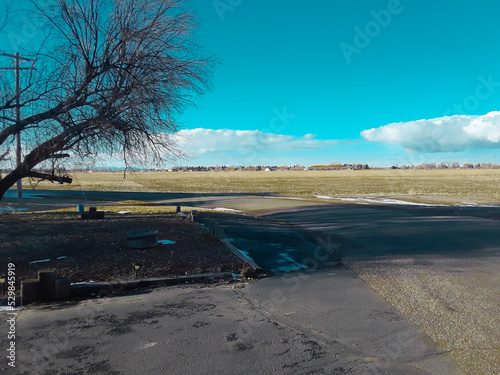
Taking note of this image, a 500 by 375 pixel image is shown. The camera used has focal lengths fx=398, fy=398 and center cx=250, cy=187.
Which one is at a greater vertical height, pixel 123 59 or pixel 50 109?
pixel 123 59

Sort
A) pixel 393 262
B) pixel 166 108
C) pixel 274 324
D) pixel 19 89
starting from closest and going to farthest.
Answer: pixel 274 324 < pixel 393 262 < pixel 19 89 < pixel 166 108

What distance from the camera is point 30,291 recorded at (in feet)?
17.7

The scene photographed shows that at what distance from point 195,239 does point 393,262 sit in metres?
4.42

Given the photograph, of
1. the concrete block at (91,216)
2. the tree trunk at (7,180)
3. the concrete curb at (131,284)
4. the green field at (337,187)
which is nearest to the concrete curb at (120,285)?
the concrete curb at (131,284)

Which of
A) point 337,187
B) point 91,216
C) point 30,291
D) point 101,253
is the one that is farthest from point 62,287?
point 337,187

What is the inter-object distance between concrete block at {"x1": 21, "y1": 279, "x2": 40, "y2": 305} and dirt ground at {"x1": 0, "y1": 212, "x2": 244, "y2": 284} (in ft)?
2.96

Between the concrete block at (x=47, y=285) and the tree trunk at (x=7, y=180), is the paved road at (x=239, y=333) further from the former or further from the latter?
the tree trunk at (x=7, y=180)

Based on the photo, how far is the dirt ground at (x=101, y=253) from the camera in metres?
6.77

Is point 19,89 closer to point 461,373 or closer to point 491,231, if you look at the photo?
point 461,373

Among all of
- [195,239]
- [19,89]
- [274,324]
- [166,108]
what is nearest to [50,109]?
[19,89]

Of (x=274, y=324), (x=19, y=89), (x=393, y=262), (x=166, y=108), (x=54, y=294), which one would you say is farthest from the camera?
(x=166, y=108)

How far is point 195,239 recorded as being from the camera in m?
9.42

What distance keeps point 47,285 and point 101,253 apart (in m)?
2.23

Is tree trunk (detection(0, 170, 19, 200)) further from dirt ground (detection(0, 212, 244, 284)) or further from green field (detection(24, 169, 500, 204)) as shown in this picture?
green field (detection(24, 169, 500, 204))
